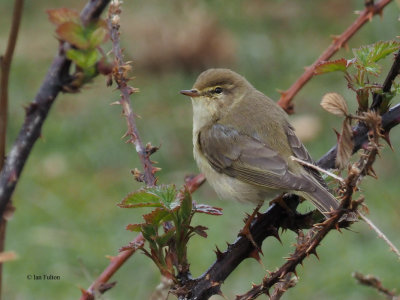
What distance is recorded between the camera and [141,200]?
168 cm

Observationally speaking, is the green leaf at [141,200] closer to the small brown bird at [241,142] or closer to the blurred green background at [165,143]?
the small brown bird at [241,142]

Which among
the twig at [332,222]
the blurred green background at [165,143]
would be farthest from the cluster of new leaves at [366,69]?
the blurred green background at [165,143]

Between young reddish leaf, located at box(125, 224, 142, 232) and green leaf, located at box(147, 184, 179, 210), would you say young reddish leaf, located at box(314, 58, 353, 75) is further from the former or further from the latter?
young reddish leaf, located at box(125, 224, 142, 232)

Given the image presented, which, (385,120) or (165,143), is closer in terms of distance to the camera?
(385,120)

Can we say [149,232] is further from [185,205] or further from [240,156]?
[240,156]

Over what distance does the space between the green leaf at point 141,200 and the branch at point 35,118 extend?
0.25m

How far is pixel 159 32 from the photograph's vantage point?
9.07 meters

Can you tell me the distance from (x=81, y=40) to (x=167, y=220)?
0.50 m

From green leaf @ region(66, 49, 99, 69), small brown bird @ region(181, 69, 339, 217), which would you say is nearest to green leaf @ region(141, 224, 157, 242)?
green leaf @ region(66, 49, 99, 69)

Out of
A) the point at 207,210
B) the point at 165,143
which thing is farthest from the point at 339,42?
the point at 165,143

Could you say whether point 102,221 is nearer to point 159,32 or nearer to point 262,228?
point 159,32

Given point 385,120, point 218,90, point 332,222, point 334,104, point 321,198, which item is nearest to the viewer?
point 332,222

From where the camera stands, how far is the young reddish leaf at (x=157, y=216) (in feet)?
5.47

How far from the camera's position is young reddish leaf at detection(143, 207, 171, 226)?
1668 mm
